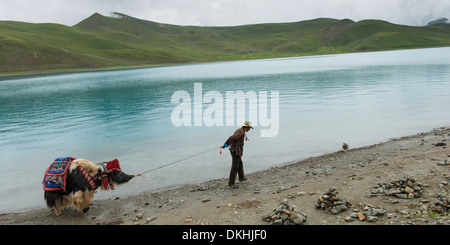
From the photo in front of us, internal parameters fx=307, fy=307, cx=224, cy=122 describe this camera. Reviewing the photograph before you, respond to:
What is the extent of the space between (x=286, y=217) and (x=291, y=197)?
181cm

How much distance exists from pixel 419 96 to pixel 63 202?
1281 inches

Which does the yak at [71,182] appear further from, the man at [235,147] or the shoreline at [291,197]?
the man at [235,147]

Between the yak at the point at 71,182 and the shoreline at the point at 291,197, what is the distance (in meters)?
0.57

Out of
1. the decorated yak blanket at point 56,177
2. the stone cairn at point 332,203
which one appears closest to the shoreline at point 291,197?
the stone cairn at point 332,203

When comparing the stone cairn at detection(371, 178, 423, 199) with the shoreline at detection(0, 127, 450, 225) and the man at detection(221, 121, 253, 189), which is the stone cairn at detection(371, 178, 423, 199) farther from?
the man at detection(221, 121, 253, 189)

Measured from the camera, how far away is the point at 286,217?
22.6ft

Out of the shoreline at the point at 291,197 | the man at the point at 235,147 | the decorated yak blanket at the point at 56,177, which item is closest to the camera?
the shoreline at the point at 291,197

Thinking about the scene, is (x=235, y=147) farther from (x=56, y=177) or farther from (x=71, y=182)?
(x=56, y=177)

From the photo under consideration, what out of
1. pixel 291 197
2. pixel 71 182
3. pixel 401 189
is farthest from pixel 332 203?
pixel 71 182

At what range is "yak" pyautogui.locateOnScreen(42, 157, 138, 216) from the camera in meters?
8.48

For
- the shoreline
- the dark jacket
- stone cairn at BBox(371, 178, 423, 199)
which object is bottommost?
the shoreline

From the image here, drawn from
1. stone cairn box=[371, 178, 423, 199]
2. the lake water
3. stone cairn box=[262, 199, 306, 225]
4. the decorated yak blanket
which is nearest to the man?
the lake water

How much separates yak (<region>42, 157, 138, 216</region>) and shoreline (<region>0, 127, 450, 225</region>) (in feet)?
1.88

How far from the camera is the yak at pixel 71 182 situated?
848 centimetres
